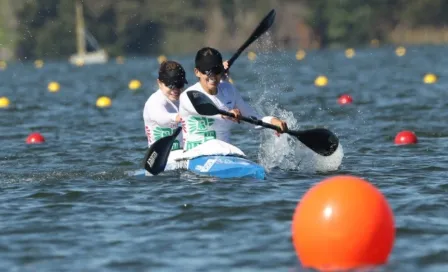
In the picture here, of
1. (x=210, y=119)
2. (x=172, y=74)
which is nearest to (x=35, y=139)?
(x=172, y=74)

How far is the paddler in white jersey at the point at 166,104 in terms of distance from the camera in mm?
13414

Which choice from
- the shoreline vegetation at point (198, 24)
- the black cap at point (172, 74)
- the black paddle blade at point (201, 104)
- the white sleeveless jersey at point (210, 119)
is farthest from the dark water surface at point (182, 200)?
the shoreline vegetation at point (198, 24)

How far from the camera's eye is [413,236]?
9516 millimetres

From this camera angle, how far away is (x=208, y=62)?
41.6ft

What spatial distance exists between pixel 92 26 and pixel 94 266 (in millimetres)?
95135

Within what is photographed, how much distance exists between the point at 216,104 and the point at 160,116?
91 centimetres

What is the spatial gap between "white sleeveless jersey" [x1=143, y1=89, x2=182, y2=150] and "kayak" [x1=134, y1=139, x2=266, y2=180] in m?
0.35

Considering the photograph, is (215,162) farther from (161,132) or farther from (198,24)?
(198,24)

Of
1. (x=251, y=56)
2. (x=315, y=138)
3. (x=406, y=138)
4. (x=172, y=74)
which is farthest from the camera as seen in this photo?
(x=251, y=56)

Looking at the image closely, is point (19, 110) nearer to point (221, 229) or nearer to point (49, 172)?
point (49, 172)

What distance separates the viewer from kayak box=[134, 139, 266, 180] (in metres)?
12.8

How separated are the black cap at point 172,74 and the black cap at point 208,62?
478mm

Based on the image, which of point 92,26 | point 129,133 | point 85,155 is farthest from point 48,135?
point 92,26

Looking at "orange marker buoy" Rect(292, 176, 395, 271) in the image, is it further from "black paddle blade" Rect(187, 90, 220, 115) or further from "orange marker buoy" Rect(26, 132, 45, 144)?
"orange marker buoy" Rect(26, 132, 45, 144)
